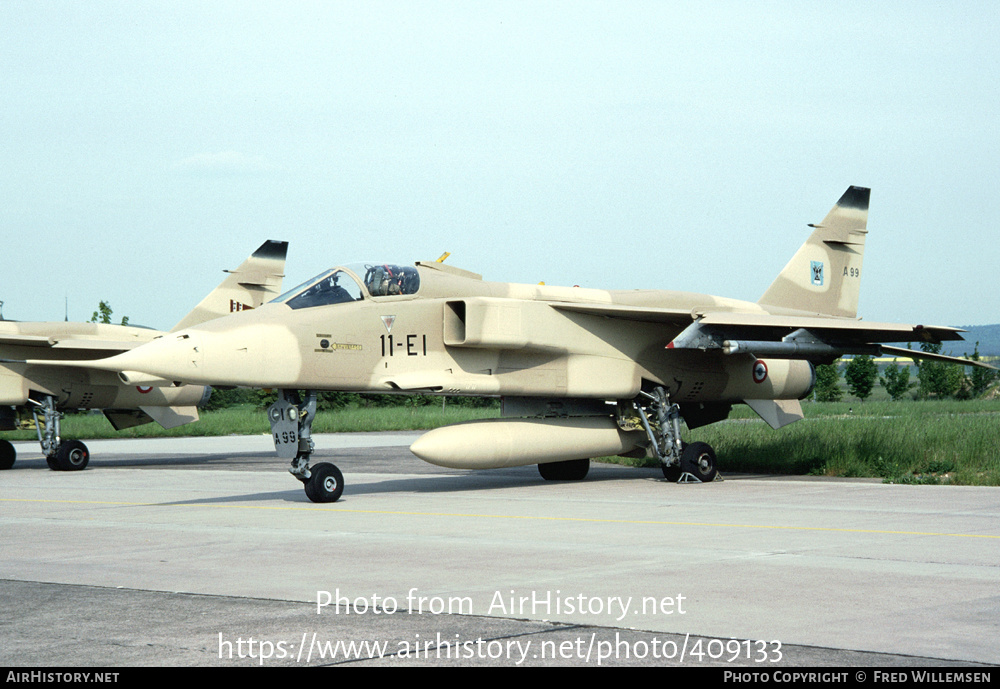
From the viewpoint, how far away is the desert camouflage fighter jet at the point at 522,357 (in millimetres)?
12578

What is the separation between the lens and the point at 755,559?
7730mm

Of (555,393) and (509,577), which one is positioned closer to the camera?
(509,577)

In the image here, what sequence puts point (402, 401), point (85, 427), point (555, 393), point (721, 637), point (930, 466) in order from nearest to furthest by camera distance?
1. point (721, 637)
2. point (555, 393)
3. point (930, 466)
4. point (85, 427)
5. point (402, 401)

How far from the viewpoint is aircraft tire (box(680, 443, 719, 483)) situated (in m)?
15.5

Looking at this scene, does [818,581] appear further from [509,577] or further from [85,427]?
[85,427]

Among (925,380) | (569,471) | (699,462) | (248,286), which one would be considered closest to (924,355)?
(699,462)

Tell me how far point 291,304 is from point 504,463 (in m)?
3.55

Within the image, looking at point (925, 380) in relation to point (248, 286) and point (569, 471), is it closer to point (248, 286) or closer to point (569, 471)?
point (248, 286)

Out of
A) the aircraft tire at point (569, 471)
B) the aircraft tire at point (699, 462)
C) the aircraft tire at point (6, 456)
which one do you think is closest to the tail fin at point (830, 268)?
the aircraft tire at point (699, 462)

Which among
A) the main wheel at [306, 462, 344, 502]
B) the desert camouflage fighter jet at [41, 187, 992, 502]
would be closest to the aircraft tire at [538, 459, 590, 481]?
the desert camouflage fighter jet at [41, 187, 992, 502]

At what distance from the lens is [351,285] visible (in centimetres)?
1340

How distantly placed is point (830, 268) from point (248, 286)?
503 inches

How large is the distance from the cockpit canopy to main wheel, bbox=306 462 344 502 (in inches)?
81.5
